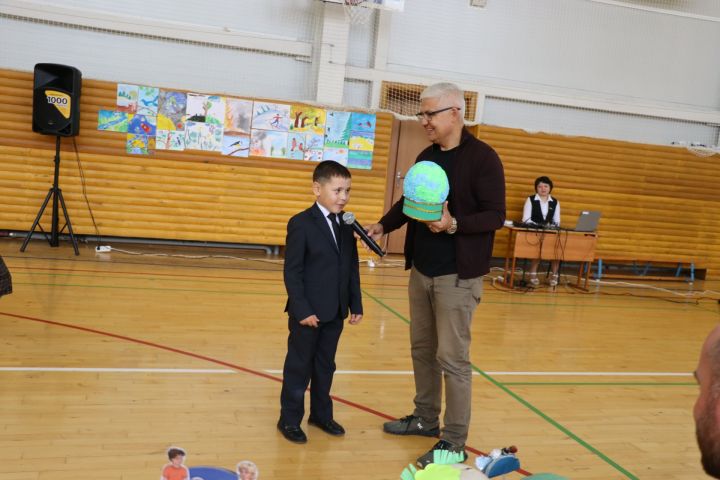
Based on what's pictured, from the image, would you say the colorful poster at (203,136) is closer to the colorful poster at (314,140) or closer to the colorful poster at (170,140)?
the colorful poster at (170,140)

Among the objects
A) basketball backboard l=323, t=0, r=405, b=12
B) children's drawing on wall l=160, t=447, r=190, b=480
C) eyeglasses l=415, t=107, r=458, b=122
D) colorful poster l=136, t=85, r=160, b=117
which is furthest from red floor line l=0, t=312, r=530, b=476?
basketball backboard l=323, t=0, r=405, b=12

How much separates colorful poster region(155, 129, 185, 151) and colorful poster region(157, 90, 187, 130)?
70mm

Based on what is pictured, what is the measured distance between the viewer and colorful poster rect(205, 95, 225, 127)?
9.16 meters

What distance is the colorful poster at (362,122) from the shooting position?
969cm

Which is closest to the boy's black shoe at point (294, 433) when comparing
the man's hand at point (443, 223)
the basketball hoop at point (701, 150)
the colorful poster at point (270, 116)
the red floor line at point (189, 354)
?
the red floor line at point (189, 354)

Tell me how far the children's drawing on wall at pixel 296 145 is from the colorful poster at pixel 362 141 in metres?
0.74

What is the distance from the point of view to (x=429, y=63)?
10227mm

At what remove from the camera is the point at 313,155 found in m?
9.62

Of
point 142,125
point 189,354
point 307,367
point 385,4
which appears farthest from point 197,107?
point 307,367

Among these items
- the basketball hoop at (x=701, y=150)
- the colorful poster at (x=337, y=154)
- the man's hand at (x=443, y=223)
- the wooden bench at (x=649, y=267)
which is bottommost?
the wooden bench at (x=649, y=267)

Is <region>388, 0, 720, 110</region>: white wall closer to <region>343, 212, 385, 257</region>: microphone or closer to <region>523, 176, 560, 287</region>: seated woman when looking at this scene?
<region>523, 176, 560, 287</region>: seated woman

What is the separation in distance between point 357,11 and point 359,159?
2183 millimetres

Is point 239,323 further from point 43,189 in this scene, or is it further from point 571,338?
point 43,189

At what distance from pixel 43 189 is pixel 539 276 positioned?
7405 mm
